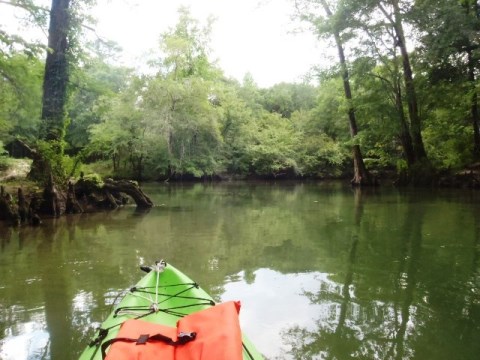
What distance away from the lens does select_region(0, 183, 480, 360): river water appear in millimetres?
3441

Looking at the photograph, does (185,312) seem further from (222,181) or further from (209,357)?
(222,181)

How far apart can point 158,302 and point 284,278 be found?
8.22 feet

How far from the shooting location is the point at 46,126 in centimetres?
1027

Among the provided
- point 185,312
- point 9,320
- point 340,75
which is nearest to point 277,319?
point 185,312

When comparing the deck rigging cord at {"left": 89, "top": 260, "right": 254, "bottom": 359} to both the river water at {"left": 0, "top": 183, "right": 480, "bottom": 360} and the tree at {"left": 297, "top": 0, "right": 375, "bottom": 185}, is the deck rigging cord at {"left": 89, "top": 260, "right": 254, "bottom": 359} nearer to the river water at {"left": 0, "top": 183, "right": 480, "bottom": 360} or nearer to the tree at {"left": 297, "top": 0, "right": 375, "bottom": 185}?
the river water at {"left": 0, "top": 183, "right": 480, "bottom": 360}

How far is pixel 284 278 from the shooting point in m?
5.37

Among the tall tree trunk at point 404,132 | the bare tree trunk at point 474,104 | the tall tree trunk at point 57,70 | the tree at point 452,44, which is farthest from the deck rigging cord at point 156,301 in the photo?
the tall tree trunk at point 404,132

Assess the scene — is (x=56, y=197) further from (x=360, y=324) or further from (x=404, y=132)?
(x=404, y=132)

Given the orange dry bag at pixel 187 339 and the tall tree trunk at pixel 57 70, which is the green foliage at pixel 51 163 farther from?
the orange dry bag at pixel 187 339

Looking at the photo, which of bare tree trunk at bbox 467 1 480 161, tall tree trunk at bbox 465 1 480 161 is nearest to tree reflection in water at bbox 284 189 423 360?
tall tree trunk at bbox 465 1 480 161

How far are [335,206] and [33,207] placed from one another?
911 cm

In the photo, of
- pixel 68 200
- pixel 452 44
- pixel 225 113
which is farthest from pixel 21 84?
pixel 225 113

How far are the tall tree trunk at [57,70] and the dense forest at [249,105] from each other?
0.10 feet

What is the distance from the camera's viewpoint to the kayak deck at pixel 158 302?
2829 mm
